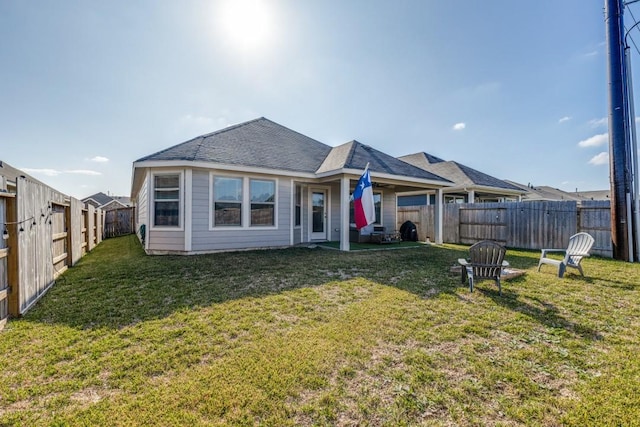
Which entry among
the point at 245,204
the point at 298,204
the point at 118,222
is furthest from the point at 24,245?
the point at 118,222

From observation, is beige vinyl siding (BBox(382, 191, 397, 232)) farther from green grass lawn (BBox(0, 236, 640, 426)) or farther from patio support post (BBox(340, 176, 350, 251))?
green grass lawn (BBox(0, 236, 640, 426))

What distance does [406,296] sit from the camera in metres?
4.64

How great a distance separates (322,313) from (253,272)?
2919mm

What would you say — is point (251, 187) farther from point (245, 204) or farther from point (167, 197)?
point (167, 197)

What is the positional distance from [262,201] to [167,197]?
9.47 feet

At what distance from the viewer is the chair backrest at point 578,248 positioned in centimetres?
597

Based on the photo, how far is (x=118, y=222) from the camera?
19047 millimetres

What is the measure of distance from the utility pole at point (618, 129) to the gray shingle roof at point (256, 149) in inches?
356

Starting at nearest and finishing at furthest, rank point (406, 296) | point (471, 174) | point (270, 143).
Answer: point (406, 296) → point (270, 143) → point (471, 174)

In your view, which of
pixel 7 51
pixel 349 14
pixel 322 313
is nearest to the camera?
pixel 322 313

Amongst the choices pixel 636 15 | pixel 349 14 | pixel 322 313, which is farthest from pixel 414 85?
pixel 322 313

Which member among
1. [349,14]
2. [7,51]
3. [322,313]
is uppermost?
[349,14]

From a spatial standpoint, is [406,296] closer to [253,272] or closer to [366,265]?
Answer: [366,265]

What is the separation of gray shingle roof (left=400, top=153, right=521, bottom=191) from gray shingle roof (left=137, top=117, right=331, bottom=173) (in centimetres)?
748
